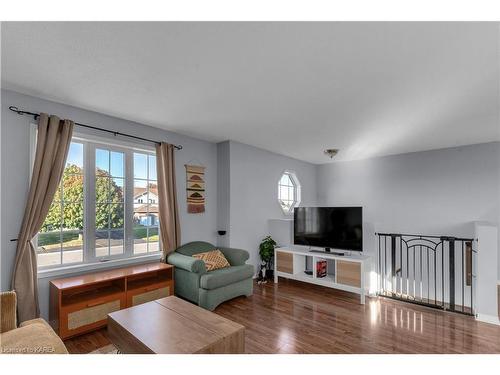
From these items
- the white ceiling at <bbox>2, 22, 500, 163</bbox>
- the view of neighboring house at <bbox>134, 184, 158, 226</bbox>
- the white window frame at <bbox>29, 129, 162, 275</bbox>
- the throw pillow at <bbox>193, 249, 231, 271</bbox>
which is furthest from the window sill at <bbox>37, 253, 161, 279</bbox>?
the white ceiling at <bbox>2, 22, 500, 163</bbox>

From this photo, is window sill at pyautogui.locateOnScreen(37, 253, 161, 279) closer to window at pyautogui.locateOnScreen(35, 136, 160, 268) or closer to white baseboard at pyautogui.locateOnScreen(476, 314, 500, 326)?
window at pyautogui.locateOnScreen(35, 136, 160, 268)

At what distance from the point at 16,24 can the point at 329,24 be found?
188cm

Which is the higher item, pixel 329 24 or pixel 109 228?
pixel 329 24

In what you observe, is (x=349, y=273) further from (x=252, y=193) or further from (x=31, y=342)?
(x=31, y=342)

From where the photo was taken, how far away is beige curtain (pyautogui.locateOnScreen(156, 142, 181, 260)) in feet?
11.7

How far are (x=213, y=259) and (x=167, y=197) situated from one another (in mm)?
1083

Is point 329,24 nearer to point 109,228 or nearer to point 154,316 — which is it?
point 154,316

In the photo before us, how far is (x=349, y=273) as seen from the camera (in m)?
3.87

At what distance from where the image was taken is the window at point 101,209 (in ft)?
9.32

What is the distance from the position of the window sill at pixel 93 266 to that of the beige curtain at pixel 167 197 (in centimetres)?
25

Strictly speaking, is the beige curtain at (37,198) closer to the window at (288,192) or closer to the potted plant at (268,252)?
the potted plant at (268,252)
